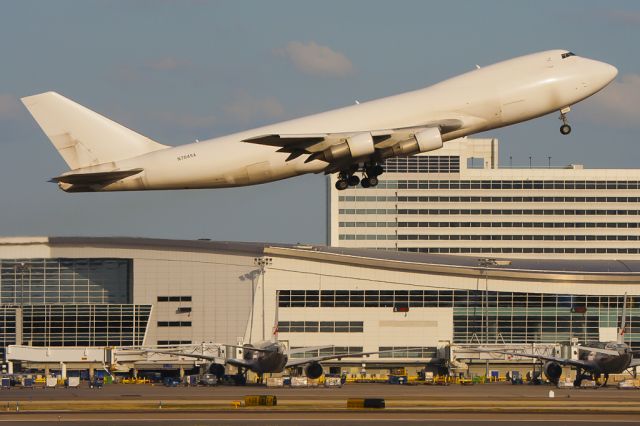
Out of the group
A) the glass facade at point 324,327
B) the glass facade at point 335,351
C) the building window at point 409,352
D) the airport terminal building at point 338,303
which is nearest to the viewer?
the glass facade at point 335,351

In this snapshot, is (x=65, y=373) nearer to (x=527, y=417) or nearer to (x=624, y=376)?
(x=624, y=376)

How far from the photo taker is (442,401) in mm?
89500

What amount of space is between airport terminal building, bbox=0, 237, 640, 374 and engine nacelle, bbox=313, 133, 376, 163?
7326cm

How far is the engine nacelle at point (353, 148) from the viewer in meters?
80.8

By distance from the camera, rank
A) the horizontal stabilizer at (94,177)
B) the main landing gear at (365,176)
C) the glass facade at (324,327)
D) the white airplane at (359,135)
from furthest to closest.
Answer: the glass facade at (324,327) → the main landing gear at (365,176) → the white airplane at (359,135) → the horizontal stabilizer at (94,177)

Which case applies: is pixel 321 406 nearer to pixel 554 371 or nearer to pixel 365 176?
pixel 365 176

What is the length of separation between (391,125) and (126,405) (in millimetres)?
24776

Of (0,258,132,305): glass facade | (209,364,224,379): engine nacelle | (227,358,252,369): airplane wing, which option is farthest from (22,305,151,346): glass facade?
(227,358,252,369): airplane wing

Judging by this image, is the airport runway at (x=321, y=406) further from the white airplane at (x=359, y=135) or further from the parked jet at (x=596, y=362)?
the white airplane at (x=359, y=135)

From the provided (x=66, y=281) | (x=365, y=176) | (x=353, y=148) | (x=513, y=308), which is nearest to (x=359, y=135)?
(x=353, y=148)

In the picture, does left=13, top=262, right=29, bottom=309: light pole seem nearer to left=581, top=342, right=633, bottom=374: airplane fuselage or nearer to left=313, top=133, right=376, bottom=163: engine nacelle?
left=581, top=342, right=633, bottom=374: airplane fuselage

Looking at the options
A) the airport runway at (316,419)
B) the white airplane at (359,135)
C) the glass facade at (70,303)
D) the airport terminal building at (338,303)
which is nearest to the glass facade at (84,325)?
the glass facade at (70,303)

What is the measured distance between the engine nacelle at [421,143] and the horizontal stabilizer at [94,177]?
639 inches

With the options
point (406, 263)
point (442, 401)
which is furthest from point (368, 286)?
point (442, 401)
